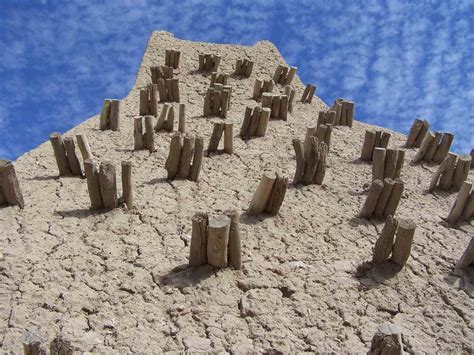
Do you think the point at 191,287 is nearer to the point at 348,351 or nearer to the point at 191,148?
the point at 348,351

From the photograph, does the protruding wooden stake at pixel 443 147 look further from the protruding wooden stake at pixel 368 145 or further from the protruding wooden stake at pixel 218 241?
the protruding wooden stake at pixel 218 241

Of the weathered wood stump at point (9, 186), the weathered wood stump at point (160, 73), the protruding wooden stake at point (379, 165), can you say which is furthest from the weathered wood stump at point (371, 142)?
the weathered wood stump at point (9, 186)

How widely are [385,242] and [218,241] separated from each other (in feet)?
4.86

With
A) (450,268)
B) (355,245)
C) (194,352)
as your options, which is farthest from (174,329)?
(450,268)

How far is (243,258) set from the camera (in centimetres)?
453

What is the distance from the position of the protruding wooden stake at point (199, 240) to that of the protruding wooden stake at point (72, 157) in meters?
2.15

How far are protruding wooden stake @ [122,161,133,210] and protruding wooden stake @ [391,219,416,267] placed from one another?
253 centimetres

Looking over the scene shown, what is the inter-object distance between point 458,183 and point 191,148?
3.28 metres

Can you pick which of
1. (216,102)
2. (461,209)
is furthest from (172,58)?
(461,209)

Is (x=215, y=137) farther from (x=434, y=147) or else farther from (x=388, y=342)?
(x=388, y=342)

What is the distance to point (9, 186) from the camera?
4844 millimetres

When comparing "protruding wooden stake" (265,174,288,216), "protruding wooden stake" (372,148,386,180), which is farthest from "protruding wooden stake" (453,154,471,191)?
"protruding wooden stake" (265,174,288,216)

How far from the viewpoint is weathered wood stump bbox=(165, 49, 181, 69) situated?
10.4m

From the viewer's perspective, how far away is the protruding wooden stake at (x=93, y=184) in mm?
4867
